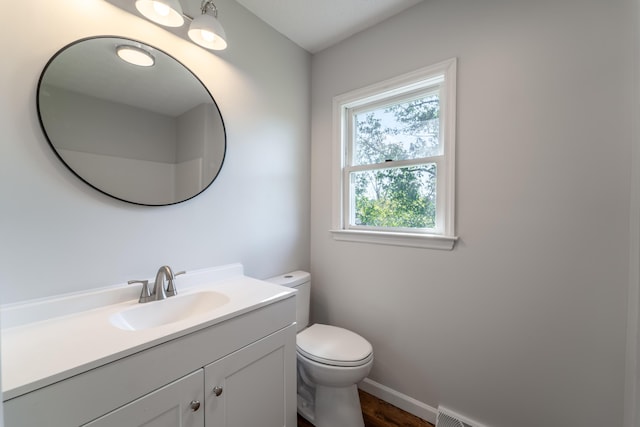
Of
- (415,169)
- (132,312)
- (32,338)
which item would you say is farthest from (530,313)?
(32,338)

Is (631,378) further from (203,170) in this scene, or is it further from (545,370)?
(203,170)

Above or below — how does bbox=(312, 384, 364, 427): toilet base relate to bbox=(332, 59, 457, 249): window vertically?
below

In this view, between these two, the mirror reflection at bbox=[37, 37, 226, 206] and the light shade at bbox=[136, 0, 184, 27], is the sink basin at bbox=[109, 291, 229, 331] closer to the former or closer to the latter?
the mirror reflection at bbox=[37, 37, 226, 206]

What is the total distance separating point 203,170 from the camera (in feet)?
4.45

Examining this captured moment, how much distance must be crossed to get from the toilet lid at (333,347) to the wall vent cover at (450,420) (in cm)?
53

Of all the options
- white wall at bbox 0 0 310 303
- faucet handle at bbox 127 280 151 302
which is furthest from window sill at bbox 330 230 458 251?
faucet handle at bbox 127 280 151 302

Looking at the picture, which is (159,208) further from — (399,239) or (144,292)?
(399,239)

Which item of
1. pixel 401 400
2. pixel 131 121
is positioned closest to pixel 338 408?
pixel 401 400

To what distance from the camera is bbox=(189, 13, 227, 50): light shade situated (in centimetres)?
115

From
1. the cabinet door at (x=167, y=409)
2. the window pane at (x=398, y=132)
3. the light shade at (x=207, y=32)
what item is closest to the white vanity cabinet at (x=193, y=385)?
the cabinet door at (x=167, y=409)

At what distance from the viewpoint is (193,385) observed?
863mm

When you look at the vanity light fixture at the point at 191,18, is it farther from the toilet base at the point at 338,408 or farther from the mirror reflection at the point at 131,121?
the toilet base at the point at 338,408

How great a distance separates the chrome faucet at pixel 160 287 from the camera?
110 cm

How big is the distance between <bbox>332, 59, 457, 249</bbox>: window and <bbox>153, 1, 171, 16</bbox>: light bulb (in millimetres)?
1095
